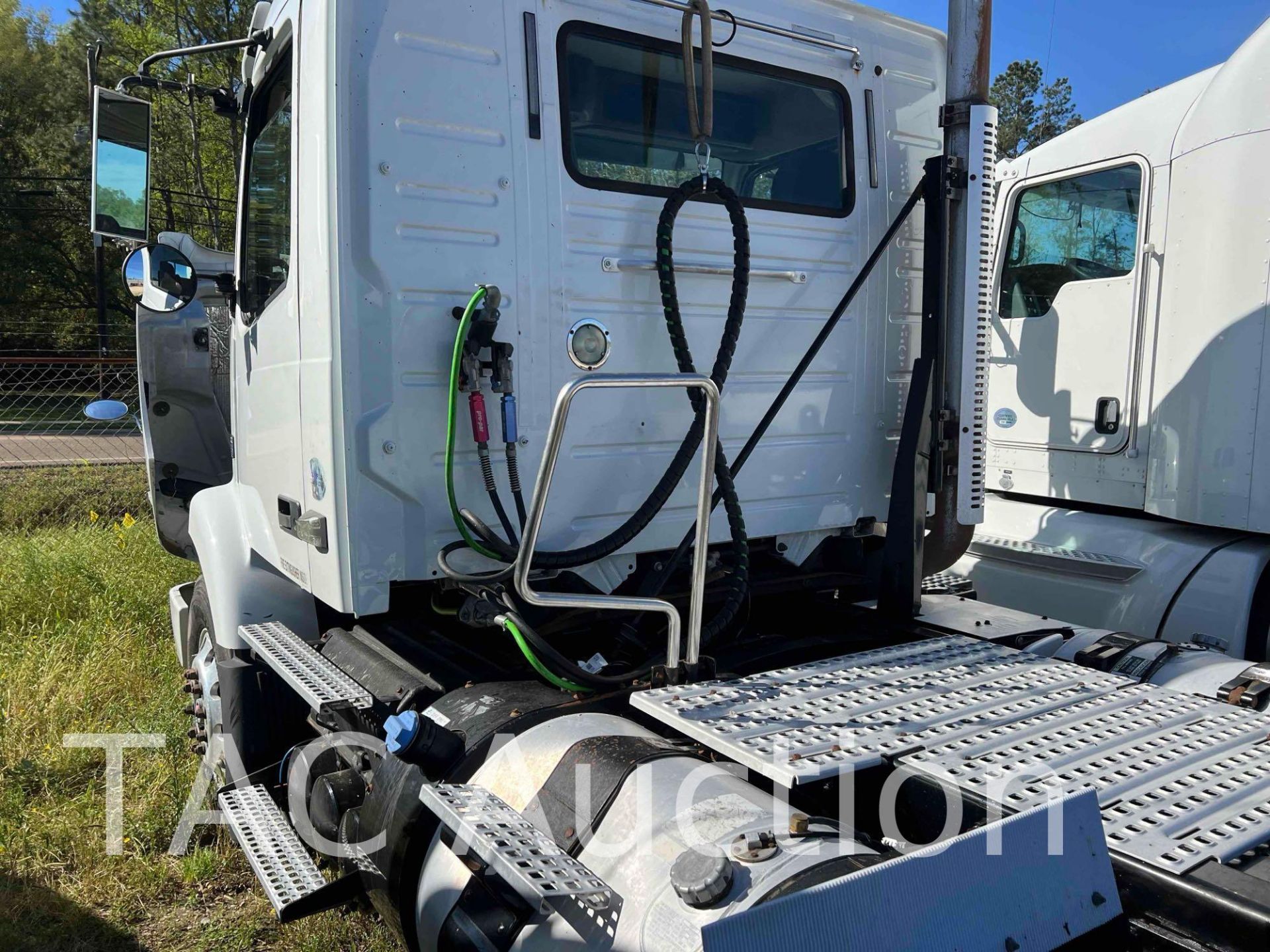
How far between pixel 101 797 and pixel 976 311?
12.1 ft

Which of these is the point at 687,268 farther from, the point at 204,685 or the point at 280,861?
the point at 204,685

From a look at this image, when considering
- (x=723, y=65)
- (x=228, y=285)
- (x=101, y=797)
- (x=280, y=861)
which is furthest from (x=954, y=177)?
(x=101, y=797)

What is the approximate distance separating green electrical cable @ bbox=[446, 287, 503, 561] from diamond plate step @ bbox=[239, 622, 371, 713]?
486mm

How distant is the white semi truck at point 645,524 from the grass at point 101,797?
0.36 meters

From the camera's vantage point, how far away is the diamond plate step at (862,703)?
1901 mm

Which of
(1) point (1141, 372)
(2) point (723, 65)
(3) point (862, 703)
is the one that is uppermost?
(2) point (723, 65)

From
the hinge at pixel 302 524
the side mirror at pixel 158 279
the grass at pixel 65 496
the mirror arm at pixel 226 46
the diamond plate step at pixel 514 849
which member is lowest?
the grass at pixel 65 496

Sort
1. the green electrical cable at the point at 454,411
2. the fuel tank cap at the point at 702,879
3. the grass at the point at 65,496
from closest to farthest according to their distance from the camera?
the fuel tank cap at the point at 702,879 < the green electrical cable at the point at 454,411 < the grass at the point at 65,496

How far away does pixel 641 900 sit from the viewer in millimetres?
1681

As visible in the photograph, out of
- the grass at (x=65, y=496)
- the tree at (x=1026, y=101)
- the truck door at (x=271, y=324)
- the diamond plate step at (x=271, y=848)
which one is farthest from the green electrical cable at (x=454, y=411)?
the tree at (x=1026, y=101)

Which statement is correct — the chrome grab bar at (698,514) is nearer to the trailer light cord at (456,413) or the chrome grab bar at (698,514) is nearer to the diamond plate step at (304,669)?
the trailer light cord at (456,413)

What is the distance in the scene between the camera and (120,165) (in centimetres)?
310

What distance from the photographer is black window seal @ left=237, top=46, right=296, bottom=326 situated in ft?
9.70

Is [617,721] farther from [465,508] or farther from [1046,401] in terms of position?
[1046,401]
